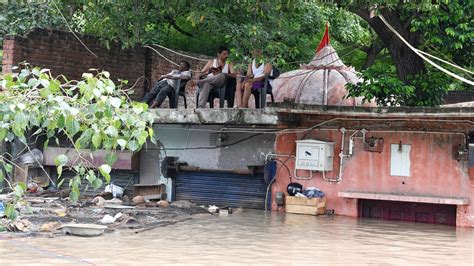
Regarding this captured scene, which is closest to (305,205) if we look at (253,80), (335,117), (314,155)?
(314,155)

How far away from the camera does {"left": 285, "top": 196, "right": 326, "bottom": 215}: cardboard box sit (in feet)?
46.6

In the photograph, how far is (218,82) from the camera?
16.0 metres

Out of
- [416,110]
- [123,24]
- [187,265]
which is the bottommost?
[187,265]

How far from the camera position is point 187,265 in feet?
28.4

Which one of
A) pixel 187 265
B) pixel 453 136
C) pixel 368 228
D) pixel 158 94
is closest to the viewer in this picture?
pixel 187 265

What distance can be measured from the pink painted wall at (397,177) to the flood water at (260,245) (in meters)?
0.77

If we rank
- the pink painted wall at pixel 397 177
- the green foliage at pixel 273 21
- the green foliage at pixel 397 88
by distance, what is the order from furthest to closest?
the pink painted wall at pixel 397 177 < the green foliage at pixel 397 88 < the green foliage at pixel 273 21

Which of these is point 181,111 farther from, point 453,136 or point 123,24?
point 453,136

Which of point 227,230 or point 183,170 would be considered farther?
point 183,170

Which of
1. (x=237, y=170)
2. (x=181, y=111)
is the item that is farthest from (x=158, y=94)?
(x=237, y=170)

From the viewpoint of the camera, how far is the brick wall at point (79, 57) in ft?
52.1

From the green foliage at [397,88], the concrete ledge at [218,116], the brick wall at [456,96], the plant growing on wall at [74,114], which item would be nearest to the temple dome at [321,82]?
the concrete ledge at [218,116]

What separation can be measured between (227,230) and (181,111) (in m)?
4.17

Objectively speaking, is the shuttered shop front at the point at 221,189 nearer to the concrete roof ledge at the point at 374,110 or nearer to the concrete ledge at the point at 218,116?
the concrete ledge at the point at 218,116
